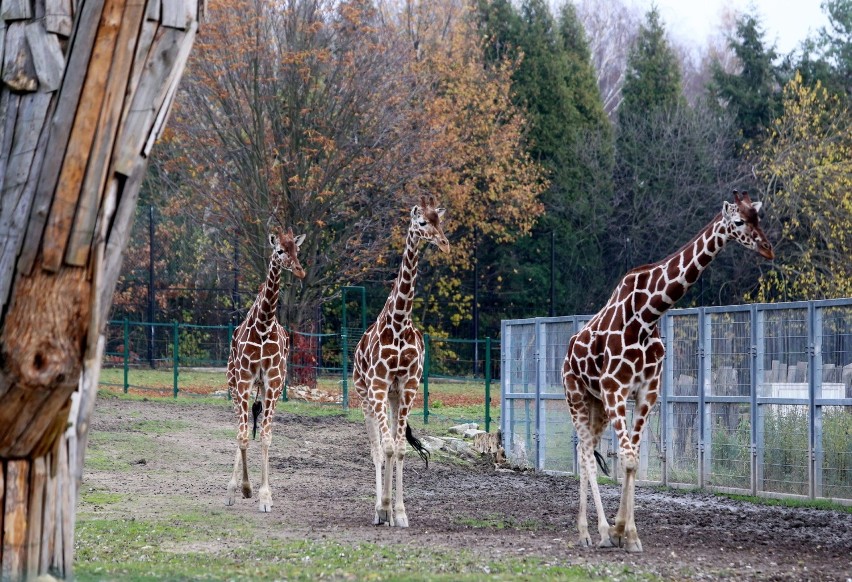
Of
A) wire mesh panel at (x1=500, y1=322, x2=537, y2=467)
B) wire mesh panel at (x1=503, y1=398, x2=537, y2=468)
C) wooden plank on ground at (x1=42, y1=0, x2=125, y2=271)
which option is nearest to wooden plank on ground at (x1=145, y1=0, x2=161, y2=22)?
wooden plank on ground at (x1=42, y1=0, x2=125, y2=271)

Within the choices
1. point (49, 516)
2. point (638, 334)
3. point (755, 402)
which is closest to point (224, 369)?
point (755, 402)

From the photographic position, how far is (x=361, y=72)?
29.8 m

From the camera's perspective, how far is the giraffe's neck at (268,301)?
13.7m

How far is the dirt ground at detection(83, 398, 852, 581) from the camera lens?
980 cm

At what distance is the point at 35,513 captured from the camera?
16.4ft

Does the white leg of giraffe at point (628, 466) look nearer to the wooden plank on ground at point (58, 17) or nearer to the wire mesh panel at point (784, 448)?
the wire mesh panel at point (784, 448)

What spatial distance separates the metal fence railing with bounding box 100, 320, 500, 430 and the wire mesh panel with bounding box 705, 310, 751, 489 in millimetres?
10900

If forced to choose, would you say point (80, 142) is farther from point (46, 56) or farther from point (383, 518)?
point (383, 518)

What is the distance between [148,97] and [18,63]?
1.80 ft

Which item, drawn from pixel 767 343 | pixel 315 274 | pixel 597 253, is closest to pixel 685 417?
pixel 767 343

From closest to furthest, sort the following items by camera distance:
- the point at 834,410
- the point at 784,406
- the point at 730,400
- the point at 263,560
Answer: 1. the point at 263,560
2. the point at 834,410
3. the point at 784,406
4. the point at 730,400

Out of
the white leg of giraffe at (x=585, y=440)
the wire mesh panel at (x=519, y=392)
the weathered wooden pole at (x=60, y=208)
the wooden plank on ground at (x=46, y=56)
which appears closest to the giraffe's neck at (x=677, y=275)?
the white leg of giraffe at (x=585, y=440)

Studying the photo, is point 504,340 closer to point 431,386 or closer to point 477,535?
point 477,535

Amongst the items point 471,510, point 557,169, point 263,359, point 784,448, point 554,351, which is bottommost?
point 471,510
